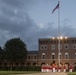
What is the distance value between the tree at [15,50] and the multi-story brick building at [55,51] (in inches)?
324

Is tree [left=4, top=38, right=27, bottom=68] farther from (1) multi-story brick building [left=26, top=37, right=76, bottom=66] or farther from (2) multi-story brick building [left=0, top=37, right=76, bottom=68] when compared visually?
(1) multi-story brick building [left=26, top=37, right=76, bottom=66]

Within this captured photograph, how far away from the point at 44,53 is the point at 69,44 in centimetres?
1141

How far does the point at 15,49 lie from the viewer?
114 meters

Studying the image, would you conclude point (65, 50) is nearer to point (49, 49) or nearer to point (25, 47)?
point (49, 49)

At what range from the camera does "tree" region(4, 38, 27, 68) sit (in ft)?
374

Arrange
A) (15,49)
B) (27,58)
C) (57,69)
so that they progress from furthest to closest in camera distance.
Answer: (27,58)
(15,49)
(57,69)

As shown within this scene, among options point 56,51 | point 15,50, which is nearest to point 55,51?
point 56,51

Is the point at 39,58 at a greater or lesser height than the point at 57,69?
greater

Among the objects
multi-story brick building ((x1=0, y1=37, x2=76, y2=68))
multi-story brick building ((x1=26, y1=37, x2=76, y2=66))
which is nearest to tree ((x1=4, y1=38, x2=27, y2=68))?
multi-story brick building ((x1=0, y1=37, x2=76, y2=68))

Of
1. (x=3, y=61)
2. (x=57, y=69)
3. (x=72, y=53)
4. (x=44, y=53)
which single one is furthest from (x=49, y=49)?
(x=57, y=69)

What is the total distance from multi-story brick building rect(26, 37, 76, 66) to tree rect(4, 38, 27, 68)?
27.0ft

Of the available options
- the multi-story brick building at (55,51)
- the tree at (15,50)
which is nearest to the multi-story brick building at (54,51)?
the multi-story brick building at (55,51)

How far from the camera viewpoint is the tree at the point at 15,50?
113875 millimetres

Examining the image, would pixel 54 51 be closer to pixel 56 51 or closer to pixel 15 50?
pixel 56 51
